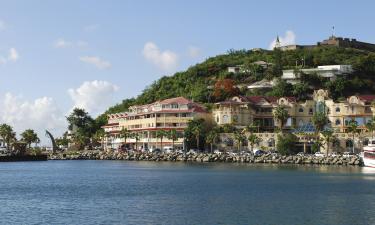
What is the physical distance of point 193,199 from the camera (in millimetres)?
63938

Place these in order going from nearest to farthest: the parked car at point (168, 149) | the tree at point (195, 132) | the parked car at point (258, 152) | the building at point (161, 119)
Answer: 1. the parked car at point (258, 152)
2. the tree at point (195, 132)
3. the parked car at point (168, 149)
4. the building at point (161, 119)

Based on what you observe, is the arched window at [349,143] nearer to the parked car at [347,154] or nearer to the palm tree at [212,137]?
the parked car at [347,154]

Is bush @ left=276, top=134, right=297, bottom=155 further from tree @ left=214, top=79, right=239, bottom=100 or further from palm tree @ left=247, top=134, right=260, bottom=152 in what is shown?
tree @ left=214, top=79, right=239, bottom=100

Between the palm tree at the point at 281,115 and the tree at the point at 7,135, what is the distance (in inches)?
2844

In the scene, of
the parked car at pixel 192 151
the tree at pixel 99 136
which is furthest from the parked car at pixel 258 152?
the tree at pixel 99 136

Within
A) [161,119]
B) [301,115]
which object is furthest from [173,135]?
[301,115]

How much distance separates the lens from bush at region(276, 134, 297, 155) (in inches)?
5384

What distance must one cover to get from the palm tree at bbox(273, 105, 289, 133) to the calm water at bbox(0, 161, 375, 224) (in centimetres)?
5467

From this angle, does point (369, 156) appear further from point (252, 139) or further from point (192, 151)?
point (192, 151)

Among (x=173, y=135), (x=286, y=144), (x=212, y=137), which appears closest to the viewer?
(x=286, y=144)

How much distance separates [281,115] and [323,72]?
1443 inches

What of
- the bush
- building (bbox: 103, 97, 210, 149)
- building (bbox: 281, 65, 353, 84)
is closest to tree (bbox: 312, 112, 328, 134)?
the bush

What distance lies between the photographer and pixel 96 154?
17075cm

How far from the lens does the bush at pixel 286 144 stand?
449 ft
